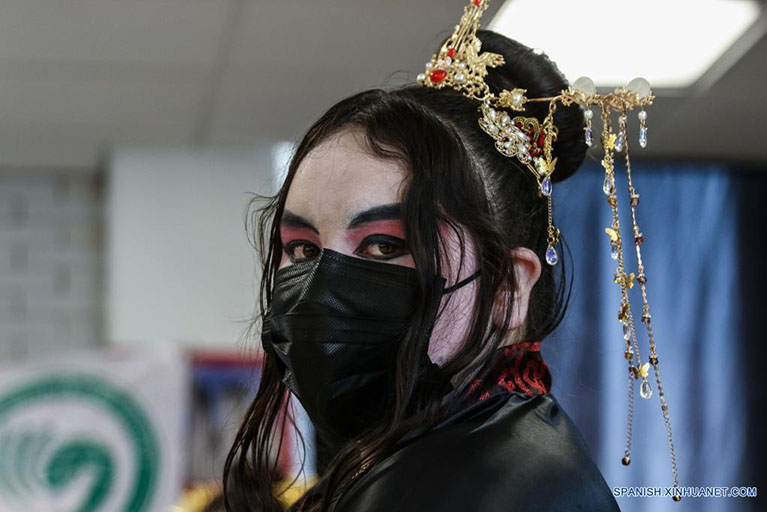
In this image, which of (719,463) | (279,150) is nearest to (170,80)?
(279,150)

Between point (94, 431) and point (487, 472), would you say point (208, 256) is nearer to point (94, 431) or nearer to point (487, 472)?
point (94, 431)

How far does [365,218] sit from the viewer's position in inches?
37.9

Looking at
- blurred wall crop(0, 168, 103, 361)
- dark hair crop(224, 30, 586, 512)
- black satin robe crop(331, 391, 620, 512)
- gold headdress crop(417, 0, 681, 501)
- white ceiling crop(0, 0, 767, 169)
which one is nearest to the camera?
black satin robe crop(331, 391, 620, 512)

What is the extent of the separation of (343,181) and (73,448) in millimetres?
3121

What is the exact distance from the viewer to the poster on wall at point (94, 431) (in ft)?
12.5

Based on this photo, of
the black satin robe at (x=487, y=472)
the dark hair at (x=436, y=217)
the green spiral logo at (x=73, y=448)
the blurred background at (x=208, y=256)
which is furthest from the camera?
the green spiral logo at (x=73, y=448)

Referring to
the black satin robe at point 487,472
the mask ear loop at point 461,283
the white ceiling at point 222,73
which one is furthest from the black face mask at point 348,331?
the white ceiling at point 222,73

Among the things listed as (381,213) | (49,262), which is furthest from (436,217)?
(49,262)

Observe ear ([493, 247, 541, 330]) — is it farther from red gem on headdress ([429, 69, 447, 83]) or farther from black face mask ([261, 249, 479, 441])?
red gem on headdress ([429, 69, 447, 83])

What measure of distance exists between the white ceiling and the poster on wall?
2.56 ft

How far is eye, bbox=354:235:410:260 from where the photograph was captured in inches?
38.1

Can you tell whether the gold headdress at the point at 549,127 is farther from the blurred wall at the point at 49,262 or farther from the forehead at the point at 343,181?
the blurred wall at the point at 49,262

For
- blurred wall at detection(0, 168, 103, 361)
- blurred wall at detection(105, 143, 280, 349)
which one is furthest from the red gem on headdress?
blurred wall at detection(0, 168, 103, 361)

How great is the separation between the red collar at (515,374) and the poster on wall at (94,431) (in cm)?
305
